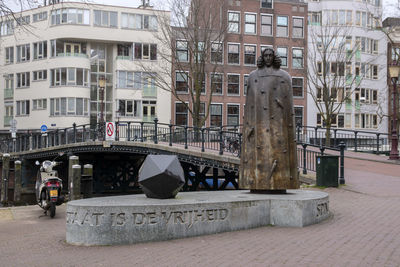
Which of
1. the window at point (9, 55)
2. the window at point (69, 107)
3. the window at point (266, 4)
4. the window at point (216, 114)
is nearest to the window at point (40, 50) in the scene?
the window at point (9, 55)

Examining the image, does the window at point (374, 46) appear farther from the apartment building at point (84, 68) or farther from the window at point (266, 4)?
the apartment building at point (84, 68)

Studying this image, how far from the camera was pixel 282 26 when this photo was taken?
174 ft

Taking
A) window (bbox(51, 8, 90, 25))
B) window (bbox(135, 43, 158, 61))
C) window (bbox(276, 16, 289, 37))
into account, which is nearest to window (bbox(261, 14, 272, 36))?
window (bbox(276, 16, 289, 37))

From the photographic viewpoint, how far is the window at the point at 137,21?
171ft

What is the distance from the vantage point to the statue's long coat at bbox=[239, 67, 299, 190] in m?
10.7

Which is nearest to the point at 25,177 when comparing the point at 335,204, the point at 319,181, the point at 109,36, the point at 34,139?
the point at 34,139

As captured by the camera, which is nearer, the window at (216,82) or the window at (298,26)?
the window at (216,82)

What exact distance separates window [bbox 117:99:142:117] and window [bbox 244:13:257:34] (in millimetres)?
13021

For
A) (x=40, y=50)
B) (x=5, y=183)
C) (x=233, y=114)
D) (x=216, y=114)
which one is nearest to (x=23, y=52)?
(x=40, y=50)

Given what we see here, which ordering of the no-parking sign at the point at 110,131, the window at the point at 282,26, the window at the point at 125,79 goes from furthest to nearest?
the window at the point at 282,26 → the window at the point at 125,79 → the no-parking sign at the point at 110,131

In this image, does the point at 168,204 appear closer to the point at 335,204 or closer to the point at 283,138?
the point at 283,138

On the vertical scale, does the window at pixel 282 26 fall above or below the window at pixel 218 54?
above

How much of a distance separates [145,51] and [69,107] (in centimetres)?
963

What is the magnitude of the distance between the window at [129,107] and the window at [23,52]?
11.2m
